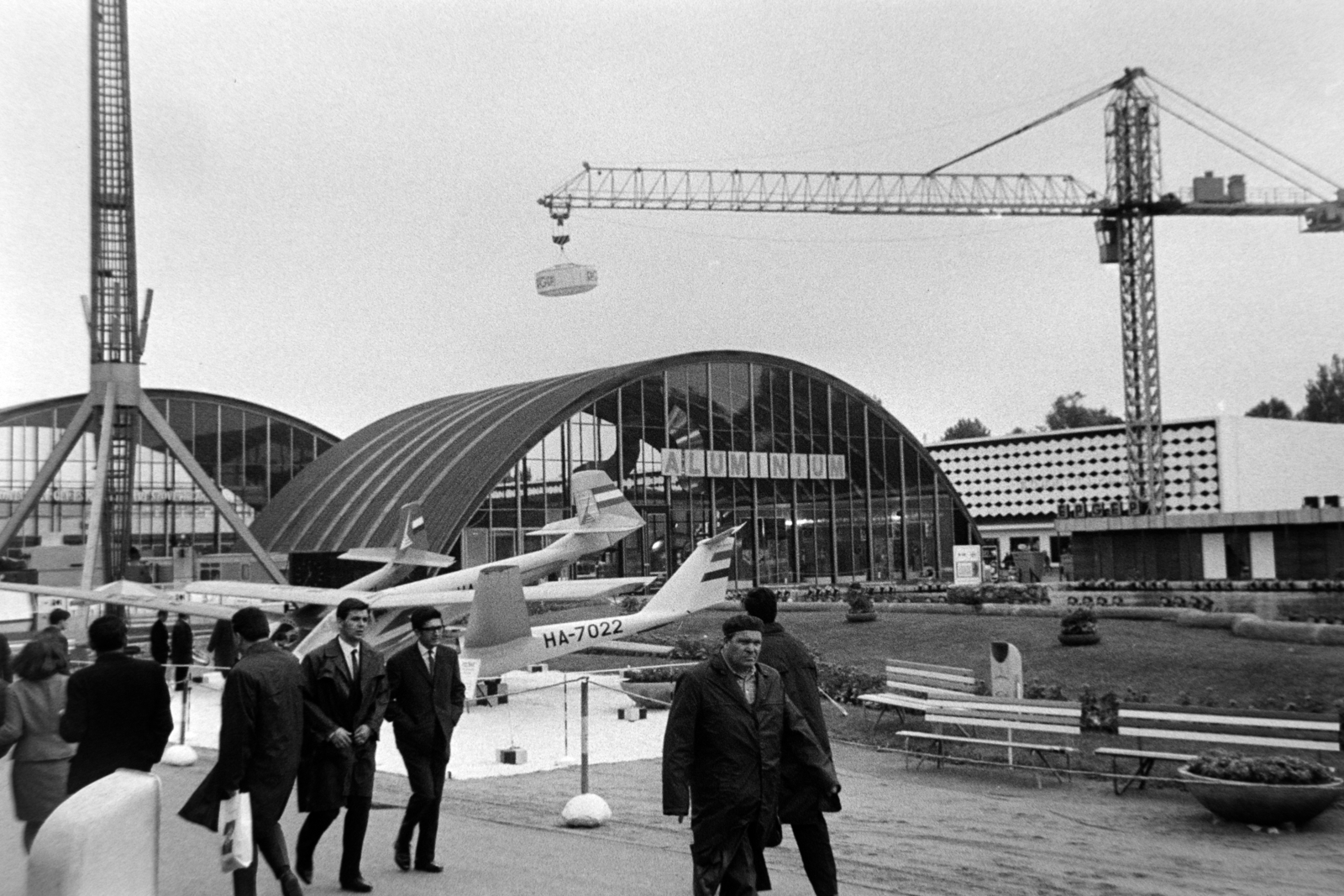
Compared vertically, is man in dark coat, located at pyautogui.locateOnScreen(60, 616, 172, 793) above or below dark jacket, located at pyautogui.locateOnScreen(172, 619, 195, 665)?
above

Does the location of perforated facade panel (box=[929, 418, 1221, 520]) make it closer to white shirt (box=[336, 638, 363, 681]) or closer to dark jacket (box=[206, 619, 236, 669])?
dark jacket (box=[206, 619, 236, 669])

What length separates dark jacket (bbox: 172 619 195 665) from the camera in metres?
23.0

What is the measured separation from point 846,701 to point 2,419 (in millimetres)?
42119

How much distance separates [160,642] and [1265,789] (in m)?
19.6

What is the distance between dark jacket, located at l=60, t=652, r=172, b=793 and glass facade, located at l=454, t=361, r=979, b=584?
3333 cm

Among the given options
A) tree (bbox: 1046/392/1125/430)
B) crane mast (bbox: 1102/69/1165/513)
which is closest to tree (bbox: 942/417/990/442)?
tree (bbox: 1046/392/1125/430)

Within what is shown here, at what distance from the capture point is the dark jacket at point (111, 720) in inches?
277

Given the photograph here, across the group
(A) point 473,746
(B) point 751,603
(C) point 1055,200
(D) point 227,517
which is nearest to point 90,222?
(D) point 227,517

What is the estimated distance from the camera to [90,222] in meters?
Result: 37.2

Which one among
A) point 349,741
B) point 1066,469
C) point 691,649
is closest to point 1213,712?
point 349,741

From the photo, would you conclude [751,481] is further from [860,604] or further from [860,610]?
[860,610]

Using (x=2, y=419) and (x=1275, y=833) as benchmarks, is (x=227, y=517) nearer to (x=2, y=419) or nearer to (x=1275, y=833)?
(x=2, y=419)

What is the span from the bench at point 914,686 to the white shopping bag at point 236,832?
32.5ft

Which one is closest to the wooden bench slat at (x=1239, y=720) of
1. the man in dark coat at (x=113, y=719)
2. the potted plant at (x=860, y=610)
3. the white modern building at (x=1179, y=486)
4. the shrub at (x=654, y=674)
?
the man in dark coat at (x=113, y=719)
